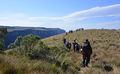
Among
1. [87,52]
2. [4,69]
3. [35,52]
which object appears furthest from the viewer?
[35,52]

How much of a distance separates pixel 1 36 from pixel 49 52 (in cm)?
377

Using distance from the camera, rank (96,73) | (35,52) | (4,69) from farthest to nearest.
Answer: (35,52) → (96,73) → (4,69)

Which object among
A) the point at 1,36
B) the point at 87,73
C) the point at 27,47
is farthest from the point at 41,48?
the point at 87,73

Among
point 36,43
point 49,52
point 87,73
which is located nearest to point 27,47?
point 36,43

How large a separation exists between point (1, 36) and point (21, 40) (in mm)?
1454

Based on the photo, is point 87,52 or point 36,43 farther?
point 36,43

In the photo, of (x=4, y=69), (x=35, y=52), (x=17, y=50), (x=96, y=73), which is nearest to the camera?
(x=4, y=69)

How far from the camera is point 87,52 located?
7359mm

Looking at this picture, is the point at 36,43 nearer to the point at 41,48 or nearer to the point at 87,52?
the point at 41,48

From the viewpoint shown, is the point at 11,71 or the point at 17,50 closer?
the point at 11,71

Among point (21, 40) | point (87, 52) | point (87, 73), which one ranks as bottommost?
point (87, 73)

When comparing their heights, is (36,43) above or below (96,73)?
above

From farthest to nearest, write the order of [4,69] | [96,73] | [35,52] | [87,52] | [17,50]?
[17,50] < [35,52] < [87,52] < [96,73] < [4,69]

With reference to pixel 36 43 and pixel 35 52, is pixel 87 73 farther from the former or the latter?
pixel 36 43
